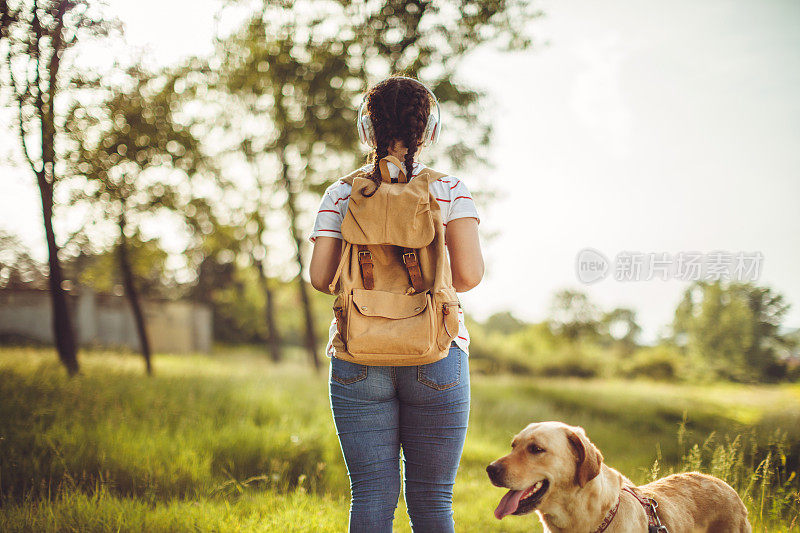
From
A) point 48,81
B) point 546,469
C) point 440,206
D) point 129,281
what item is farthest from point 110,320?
point 440,206

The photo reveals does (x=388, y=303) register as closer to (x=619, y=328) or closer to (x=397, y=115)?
(x=397, y=115)

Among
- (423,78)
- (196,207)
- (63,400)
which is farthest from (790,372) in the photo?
(196,207)

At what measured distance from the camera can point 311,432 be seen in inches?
Result: 236

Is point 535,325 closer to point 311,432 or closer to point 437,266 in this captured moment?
point 311,432

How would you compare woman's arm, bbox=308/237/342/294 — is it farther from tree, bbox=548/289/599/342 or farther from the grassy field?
tree, bbox=548/289/599/342

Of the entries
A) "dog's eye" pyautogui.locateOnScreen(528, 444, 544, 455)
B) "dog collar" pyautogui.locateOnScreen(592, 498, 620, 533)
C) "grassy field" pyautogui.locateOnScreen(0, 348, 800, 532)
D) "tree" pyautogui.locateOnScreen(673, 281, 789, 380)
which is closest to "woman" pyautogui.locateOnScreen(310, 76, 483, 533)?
"dog's eye" pyautogui.locateOnScreen(528, 444, 544, 455)

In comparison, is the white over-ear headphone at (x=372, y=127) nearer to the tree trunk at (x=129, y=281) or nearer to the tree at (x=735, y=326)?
the tree at (x=735, y=326)

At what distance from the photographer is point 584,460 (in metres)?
2.57

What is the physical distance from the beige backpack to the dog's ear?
1061 millimetres

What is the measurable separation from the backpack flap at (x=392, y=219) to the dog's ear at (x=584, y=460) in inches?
53.3

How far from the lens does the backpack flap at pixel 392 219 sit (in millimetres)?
2010

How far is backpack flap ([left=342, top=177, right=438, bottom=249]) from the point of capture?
2.01m

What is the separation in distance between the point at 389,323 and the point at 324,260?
39cm

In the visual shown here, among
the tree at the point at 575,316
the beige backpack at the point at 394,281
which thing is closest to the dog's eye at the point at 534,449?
the beige backpack at the point at 394,281
